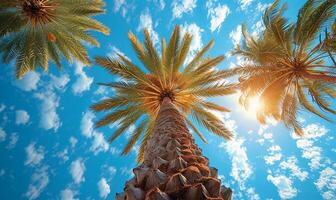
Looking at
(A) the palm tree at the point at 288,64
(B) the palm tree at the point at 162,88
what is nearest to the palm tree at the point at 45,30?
(B) the palm tree at the point at 162,88

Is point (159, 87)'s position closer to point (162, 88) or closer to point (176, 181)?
point (162, 88)

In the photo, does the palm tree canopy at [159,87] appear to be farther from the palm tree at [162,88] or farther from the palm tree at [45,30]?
the palm tree at [45,30]

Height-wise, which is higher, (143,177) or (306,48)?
(306,48)

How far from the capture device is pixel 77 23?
1372cm

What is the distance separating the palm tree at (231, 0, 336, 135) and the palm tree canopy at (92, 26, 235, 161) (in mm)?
1306

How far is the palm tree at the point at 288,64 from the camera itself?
33.3ft

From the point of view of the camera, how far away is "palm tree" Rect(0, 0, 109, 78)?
12.5 metres

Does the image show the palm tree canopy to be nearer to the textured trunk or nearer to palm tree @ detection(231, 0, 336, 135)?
palm tree @ detection(231, 0, 336, 135)

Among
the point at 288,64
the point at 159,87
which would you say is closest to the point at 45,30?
the point at 159,87

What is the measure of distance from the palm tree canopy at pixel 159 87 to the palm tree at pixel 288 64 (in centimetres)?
131

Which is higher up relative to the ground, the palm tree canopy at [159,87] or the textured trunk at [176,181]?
the palm tree canopy at [159,87]

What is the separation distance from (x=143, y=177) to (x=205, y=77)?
8.22 metres

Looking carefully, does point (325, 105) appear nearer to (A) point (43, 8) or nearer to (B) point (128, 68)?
(B) point (128, 68)

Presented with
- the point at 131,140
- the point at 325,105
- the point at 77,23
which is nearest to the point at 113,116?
the point at 131,140
